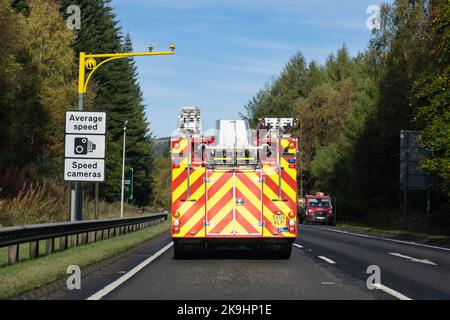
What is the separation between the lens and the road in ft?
31.5

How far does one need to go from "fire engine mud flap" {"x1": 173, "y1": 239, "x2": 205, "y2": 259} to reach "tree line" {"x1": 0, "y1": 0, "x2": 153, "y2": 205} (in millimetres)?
14846

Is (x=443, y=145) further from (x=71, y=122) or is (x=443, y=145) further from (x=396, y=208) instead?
(x=396, y=208)

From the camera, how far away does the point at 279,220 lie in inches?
566

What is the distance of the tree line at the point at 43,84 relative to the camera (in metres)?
32.0

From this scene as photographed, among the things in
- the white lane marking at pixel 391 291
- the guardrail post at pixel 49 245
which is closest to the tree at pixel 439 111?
the white lane marking at pixel 391 291

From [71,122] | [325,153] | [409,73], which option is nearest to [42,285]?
[71,122]

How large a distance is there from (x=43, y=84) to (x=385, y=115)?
86.7ft

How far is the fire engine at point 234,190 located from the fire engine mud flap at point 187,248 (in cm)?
2

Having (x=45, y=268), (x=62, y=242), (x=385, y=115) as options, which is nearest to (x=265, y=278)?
(x=45, y=268)

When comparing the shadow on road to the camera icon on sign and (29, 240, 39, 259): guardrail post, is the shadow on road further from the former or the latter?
the camera icon on sign

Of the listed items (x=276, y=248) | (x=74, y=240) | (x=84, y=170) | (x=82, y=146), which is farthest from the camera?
(x=82, y=146)

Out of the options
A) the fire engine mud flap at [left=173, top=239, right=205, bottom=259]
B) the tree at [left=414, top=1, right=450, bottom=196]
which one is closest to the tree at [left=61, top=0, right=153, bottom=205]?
the tree at [left=414, top=1, right=450, bottom=196]

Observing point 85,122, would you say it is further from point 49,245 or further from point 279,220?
point 279,220
